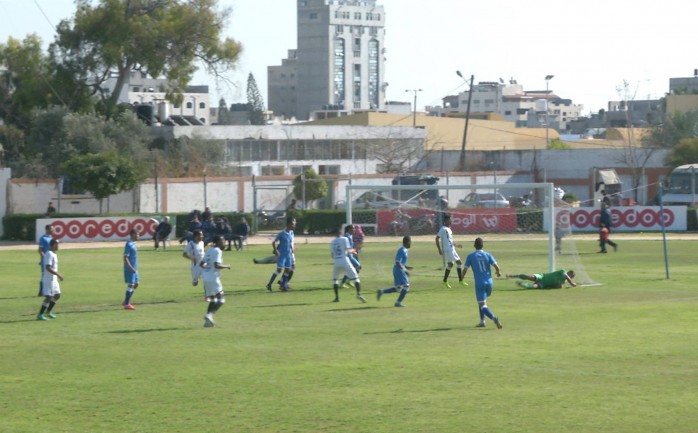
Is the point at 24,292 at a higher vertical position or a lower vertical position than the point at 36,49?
lower

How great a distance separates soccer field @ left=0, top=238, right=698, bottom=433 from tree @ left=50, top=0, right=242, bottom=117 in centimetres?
4718

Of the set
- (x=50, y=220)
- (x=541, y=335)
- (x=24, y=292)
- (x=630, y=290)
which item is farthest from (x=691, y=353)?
(x=50, y=220)

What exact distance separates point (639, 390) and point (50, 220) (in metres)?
44.2

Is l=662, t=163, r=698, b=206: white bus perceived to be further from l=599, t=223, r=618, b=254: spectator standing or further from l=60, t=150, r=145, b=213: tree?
l=60, t=150, r=145, b=213: tree

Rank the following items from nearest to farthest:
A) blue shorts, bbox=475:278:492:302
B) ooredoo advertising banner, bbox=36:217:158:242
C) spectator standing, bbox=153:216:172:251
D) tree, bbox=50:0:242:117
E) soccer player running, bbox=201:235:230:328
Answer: blue shorts, bbox=475:278:492:302, soccer player running, bbox=201:235:230:328, spectator standing, bbox=153:216:172:251, ooredoo advertising banner, bbox=36:217:158:242, tree, bbox=50:0:242:117

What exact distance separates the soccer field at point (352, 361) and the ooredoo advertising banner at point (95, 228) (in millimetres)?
22248

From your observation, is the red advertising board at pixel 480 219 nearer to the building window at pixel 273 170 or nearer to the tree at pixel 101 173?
the tree at pixel 101 173

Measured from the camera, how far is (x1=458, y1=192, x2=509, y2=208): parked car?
58.9 meters

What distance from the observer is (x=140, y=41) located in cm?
7956

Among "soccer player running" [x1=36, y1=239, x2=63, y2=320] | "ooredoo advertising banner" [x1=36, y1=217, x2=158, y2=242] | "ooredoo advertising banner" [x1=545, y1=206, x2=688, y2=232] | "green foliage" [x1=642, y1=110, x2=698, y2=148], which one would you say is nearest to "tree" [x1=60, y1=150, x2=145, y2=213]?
"ooredoo advertising banner" [x1=36, y1=217, x2=158, y2=242]

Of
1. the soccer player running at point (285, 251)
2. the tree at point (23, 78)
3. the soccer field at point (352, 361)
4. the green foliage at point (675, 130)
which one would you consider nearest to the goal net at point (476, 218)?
the soccer player running at point (285, 251)

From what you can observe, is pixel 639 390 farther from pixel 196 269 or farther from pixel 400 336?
pixel 196 269

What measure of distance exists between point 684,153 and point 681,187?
11.9m

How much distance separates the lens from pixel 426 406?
15.1 m
